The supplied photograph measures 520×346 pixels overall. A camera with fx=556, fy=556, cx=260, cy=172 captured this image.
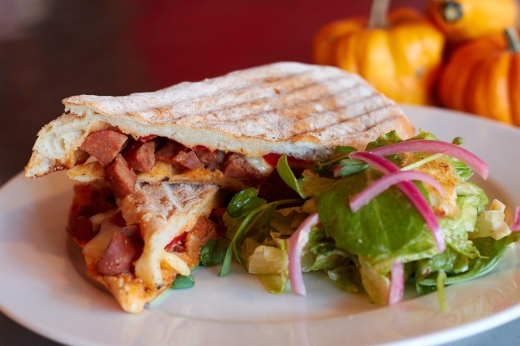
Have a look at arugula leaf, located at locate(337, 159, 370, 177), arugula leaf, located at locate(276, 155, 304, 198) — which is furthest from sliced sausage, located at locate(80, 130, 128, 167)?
arugula leaf, located at locate(337, 159, 370, 177)

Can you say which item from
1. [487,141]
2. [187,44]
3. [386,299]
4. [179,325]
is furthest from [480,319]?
[187,44]

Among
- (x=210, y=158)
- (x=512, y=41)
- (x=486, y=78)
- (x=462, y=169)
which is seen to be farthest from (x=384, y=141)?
(x=512, y=41)

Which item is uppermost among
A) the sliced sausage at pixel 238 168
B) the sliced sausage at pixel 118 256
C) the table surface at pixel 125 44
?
the sliced sausage at pixel 238 168

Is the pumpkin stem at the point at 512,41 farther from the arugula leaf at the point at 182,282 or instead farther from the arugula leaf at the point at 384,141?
the arugula leaf at the point at 182,282

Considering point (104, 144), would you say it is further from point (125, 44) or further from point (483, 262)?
point (125, 44)

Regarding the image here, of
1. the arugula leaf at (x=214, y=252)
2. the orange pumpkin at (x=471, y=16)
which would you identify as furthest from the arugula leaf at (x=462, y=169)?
the orange pumpkin at (x=471, y=16)

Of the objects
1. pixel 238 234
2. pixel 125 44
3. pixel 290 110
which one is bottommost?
pixel 125 44

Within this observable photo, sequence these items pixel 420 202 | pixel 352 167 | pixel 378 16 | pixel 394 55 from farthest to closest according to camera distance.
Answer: pixel 378 16 < pixel 394 55 < pixel 352 167 < pixel 420 202
